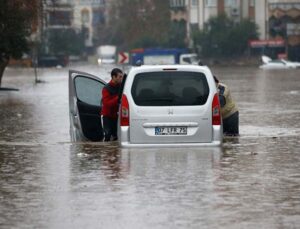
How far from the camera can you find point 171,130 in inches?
709

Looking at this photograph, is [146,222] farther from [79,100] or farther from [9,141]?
[9,141]

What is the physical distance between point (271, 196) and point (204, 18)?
118 meters

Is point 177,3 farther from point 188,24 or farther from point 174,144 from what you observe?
point 174,144

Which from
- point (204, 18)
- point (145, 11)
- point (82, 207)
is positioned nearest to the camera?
point (82, 207)

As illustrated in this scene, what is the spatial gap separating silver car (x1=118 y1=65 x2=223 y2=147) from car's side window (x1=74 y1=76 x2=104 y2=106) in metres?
3.27

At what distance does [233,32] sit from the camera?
122000 mm

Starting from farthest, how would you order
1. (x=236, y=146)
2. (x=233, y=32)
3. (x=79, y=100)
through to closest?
1. (x=233, y=32)
2. (x=79, y=100)
3. (x=236, y=146)

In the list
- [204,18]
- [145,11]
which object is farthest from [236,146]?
[145,11]

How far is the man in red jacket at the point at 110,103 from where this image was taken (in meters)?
19.9

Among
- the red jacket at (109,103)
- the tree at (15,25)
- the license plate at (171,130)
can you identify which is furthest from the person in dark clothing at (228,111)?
the tree at (15,25)

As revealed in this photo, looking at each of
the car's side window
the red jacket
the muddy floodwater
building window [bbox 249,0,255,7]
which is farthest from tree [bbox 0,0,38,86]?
building window [bbox 249,0,255,7]

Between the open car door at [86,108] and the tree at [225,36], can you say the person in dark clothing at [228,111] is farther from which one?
the tree at [225,36]

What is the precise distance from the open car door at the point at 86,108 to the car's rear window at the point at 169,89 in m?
2.95

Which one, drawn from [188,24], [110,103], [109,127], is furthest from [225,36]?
[110,103]
